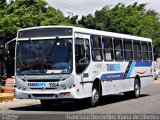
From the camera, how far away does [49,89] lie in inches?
627

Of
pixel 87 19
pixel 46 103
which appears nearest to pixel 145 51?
pixel 46 103

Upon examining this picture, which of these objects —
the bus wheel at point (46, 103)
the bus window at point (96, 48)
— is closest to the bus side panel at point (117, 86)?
the bus window at point (96, 48)

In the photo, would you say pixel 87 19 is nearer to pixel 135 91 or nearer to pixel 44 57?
pixel 135 91

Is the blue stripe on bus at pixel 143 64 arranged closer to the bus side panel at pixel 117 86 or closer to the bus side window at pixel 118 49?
the bus side panel at pixel 117 86

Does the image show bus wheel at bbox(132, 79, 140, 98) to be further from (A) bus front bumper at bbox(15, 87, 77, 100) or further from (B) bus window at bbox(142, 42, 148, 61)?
(A) bus front bumper at bbox(15, 87, 77, 100)

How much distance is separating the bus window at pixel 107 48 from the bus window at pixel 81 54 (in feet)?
5.68

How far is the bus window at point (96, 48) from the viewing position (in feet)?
57.9

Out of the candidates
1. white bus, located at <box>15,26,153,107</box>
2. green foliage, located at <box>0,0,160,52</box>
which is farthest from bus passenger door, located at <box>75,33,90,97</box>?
green foliage, located at <box>0,0,160,52</box>

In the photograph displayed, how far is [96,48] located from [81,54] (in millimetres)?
1557

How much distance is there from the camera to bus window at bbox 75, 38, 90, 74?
16141 mm

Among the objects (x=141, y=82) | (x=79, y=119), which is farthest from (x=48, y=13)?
(x=79, y=119)

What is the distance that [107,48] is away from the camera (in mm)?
19016

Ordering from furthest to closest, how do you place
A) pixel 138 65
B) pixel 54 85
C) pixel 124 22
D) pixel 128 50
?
1. pixel 124 22
2. pixel 138 65
3. pixel 128 50
4. pixel 54 85

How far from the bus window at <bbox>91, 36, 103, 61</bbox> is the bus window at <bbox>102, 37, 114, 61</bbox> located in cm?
44
